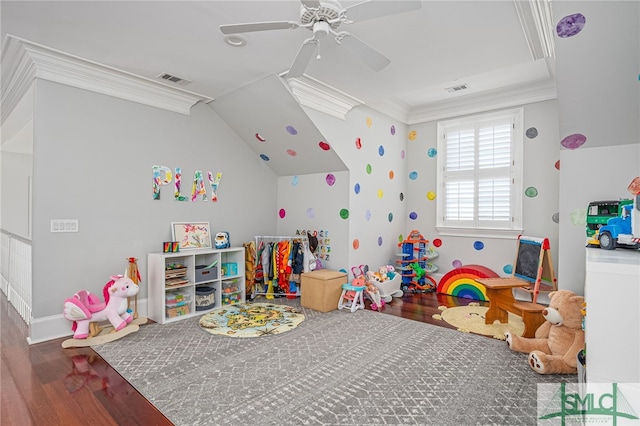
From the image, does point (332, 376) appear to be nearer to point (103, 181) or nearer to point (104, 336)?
point (104, 336)

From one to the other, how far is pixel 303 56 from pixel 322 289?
8.53 feet

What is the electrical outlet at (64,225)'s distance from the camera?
3319mm

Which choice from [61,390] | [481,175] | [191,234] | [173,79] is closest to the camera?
[61,390]

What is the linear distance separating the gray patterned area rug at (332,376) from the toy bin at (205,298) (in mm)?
535

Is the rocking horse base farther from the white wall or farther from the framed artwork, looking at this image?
the framed artwork

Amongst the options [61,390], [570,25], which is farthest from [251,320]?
[570,25]

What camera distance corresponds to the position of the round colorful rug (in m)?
3.43

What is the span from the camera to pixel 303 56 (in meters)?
2.62

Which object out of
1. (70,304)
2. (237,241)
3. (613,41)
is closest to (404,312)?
(237,241)

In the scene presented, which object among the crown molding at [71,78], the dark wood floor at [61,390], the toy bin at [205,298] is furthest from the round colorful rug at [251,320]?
the crown molding at [71,78]

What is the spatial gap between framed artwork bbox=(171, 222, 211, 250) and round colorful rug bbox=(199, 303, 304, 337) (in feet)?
2.78

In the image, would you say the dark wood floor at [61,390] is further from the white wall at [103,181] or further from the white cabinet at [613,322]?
the white cabinet at [613,322]

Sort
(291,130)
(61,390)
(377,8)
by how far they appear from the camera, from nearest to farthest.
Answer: (377,8)
(61,390)
(291,130)

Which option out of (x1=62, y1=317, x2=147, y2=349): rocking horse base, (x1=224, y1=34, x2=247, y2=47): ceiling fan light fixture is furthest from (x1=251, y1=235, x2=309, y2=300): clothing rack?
(x1=224, y1=34, x2=247, y2=47): ceiling fan light fixture
